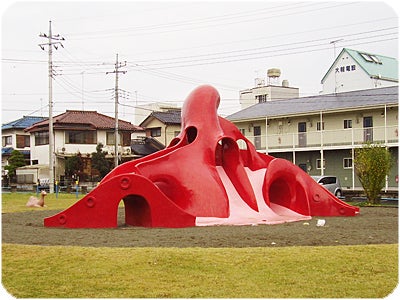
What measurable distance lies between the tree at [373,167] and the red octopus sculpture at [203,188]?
20.2 feet

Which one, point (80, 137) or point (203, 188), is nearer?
point (203, 188)

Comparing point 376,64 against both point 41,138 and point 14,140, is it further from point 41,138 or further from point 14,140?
point 14,140

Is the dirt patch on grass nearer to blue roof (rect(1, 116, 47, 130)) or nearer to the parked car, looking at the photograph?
the parked car

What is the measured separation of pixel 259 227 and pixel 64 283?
7737 mm

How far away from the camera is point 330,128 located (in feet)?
124

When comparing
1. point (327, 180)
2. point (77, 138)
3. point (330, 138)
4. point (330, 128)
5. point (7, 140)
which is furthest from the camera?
point (7, 140)

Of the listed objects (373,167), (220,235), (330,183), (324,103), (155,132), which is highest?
(324,103)

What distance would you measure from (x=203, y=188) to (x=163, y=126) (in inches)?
1396

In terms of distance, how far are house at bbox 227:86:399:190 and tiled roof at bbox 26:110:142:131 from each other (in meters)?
13.6

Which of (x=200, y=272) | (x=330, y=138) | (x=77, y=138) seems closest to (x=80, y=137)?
(x=77, y=138)

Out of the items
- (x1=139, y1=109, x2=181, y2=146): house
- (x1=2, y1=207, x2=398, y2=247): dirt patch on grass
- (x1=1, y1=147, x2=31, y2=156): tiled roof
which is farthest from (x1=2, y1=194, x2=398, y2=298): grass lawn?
(x1=1, y1=147, x2=31, y2=156): tiled roof

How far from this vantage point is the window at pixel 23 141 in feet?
181

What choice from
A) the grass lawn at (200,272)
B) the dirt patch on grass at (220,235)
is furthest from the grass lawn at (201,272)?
the dirt patch on grass at (220,235)

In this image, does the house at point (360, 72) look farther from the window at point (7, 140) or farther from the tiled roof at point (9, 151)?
the window at point (7, 140)
